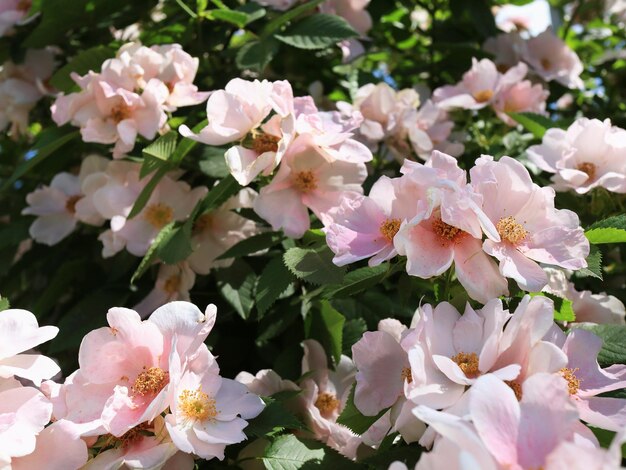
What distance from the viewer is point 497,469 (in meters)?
0.62

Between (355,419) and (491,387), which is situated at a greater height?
(491,387)

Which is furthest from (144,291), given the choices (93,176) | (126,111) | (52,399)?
(52,399)

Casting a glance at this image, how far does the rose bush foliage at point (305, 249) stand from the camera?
0.81 m

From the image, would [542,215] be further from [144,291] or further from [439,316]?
[144,291]

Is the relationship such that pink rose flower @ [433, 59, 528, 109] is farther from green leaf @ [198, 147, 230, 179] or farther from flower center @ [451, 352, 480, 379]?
flower center @ [451, 352, 480, 379]

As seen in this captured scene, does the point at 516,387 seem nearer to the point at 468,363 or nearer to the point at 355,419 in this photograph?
the point at 468,363

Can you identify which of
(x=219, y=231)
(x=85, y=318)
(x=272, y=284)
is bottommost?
(x=85, y=318)

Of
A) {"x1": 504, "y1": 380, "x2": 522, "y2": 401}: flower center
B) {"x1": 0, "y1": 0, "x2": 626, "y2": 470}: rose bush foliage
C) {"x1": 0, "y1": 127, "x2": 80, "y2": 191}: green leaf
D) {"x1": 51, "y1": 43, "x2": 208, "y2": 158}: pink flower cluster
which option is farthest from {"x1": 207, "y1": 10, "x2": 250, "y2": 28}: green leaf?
{"x1": 504, "y1": 380, "x2": 522, "y2": 401}: flower center

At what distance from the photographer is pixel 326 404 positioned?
1158mm

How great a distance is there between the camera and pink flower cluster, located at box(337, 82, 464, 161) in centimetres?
148

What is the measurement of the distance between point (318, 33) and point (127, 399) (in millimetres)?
888

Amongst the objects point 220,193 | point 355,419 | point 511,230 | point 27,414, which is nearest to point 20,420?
point 27,414

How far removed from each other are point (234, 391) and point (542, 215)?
0.44m

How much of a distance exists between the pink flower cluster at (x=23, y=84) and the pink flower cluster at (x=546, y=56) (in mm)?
1095
